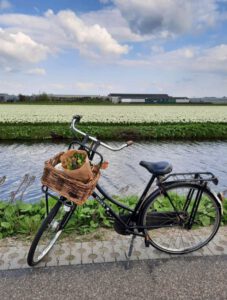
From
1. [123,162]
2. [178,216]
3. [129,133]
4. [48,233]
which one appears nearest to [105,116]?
[129,133]

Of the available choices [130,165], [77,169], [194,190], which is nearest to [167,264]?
[194,190]

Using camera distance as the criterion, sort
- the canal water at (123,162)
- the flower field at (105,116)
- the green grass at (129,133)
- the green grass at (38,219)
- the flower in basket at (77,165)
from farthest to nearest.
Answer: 1. the flower field at (105,116)
2. the green grass at (129,133)
3. the canal water at (123,162)
4. the green grass at (38,219)
5. the flower in basket at (77,165)

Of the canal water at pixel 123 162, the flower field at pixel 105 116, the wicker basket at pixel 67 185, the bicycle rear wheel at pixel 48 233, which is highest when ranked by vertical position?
the wicker basket at pixel 67 185

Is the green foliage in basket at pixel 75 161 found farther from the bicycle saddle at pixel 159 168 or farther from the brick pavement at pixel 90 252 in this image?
the brick pavement at pixel 90 252

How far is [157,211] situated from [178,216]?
0.28 metres

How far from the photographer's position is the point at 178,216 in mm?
3561

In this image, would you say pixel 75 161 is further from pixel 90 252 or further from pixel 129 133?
pixel 129 133

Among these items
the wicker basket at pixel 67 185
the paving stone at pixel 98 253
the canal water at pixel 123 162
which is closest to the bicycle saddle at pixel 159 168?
the wicker basket at pixel 67 185

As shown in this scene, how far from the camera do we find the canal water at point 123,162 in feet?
27.2

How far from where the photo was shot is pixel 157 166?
3234 millimetres

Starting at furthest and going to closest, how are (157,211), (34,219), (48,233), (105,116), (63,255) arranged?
(105,116), (34,219), (157,211), (63,255), (48,233)

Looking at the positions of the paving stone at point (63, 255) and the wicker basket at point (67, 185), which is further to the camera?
the paving stone at point (63, 255)

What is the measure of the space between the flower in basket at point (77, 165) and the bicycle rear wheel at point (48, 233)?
43cm

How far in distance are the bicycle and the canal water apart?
2830 millimetres
